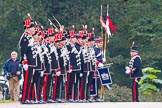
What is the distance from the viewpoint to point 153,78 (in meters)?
23.0

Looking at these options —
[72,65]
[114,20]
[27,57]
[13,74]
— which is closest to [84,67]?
[72,65]

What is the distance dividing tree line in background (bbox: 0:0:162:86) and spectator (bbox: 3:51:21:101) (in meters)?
14.7

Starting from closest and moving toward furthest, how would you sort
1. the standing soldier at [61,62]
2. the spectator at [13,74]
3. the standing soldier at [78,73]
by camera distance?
the standing soldier at [61,62]
the standing soldier at [78,73]
the spectator at [13,74]

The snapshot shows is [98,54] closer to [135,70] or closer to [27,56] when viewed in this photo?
[135,70]

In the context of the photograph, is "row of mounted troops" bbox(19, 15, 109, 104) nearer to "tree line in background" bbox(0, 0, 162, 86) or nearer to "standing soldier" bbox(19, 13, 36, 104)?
"standing soldier" bbox(19, 13, 36, 104)

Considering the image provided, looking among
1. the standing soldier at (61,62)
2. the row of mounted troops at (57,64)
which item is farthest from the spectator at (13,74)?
the standing soldier at (61,62)

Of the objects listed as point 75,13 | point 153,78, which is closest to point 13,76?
point 153,78

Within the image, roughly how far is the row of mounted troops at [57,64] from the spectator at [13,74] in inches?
74.1

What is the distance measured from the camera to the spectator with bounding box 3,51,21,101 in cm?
2217

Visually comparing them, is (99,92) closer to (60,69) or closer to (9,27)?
(60,69)

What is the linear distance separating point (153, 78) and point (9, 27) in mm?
16564

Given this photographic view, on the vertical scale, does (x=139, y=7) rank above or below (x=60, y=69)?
above

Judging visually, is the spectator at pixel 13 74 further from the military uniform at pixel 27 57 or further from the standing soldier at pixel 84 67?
the military uniform at pixel 27 57

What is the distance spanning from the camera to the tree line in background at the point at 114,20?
37406 millimetres
